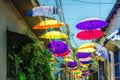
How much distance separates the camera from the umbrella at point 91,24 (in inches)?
508

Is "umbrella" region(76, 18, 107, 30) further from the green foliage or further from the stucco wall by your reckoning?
the stucco wall

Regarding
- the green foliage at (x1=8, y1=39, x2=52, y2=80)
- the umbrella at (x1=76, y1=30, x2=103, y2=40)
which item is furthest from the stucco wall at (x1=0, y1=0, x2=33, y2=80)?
the umbrella at (x1=76, y1=30, x2=103, y2=40)

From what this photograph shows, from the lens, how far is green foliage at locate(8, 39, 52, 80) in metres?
10.4

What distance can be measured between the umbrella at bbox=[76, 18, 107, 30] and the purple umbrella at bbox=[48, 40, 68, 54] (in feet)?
6.13

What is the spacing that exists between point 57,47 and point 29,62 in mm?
3878

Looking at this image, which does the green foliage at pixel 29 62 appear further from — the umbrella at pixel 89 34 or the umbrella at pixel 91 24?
the umbrella at pixel 89 34

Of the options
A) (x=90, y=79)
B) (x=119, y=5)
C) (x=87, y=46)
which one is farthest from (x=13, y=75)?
(x=90, y=79)

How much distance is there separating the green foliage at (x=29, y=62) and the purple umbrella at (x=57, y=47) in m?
1.73

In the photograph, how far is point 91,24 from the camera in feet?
44.5

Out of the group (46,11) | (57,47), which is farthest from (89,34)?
(46,11)

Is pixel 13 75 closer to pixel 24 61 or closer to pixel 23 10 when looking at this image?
pixel 24 61

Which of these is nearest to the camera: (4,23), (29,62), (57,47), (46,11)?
(46,11)

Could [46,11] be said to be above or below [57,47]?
above

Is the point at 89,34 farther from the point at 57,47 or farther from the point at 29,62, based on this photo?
the point at 29,62
